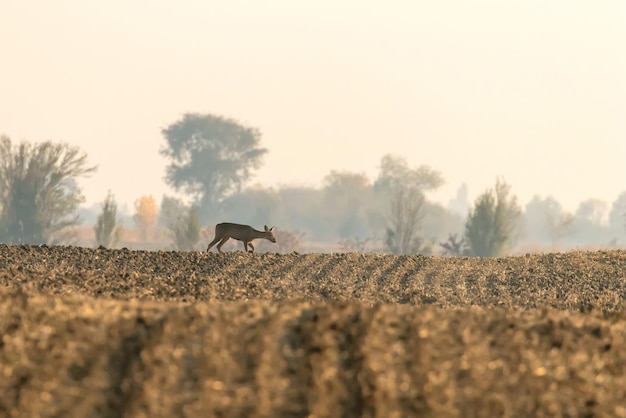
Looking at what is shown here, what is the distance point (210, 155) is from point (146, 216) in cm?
1025

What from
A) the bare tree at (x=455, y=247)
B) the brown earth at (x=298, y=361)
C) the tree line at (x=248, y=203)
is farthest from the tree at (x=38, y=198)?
the brown earth at (x=298, y=361)

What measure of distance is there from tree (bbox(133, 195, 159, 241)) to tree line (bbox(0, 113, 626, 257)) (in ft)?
0.29

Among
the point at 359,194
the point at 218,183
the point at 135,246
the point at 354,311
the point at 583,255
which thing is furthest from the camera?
the point at 359,194

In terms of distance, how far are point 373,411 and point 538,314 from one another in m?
2.70

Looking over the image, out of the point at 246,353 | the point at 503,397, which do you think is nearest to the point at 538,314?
the point at 503,397

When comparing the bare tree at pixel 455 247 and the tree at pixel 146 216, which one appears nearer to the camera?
the bare tree at pixel 455 247

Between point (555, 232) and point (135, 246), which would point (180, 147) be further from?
point (555, 232)

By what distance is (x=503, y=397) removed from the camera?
28.5ft

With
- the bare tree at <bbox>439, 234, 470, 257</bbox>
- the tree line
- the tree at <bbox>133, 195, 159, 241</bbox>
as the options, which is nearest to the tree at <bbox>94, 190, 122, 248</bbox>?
the tree line

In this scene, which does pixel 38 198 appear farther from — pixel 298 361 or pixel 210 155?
pixel 298 361

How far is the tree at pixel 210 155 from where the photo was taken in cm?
9788

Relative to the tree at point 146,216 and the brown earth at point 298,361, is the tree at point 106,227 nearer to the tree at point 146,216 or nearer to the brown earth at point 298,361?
the tree at point 146,216

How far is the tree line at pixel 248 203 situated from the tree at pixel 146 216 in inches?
3.5

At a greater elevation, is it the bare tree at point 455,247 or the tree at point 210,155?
the tree at point 210,155
